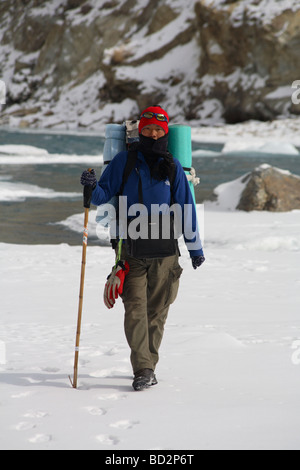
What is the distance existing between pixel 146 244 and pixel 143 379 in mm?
774

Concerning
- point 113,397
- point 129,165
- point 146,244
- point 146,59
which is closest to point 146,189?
point 129,165

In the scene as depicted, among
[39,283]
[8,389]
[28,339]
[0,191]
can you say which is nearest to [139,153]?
[8,389]

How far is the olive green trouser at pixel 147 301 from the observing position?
12.9ft

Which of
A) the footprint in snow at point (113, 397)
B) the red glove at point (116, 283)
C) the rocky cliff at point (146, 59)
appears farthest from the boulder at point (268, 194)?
the rocky cliff at point (146, 59)

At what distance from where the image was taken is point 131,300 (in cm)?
394

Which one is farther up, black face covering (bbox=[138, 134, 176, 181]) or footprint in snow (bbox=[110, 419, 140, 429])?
black face covering (bbox=[138, 134, 176, 181])

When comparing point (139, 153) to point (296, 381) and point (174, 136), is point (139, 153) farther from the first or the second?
point (296, 381)

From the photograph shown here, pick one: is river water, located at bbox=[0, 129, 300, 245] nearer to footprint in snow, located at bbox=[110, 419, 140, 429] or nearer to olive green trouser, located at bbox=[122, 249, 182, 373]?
olive green trouser, located at bbox=[122, 249, 182, 373]

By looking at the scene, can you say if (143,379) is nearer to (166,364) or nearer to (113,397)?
(113,397)

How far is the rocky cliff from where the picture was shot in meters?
53.2

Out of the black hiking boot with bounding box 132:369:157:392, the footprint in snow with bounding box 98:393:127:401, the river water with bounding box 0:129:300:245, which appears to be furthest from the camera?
the river water with bounding box 0:129:300:245

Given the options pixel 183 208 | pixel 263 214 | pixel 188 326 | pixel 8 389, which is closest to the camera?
pixel 8 389

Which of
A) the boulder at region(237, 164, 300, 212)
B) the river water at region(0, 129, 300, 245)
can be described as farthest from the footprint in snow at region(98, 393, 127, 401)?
the boulder at region(237, 164, 300, 212)

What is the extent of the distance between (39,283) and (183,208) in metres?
3.64
